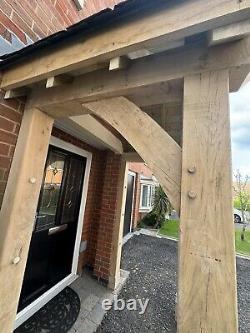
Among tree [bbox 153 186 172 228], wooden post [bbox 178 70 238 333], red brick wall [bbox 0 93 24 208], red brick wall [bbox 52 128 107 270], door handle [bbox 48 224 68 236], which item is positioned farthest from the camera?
tree [bbox 153 186 172 228]

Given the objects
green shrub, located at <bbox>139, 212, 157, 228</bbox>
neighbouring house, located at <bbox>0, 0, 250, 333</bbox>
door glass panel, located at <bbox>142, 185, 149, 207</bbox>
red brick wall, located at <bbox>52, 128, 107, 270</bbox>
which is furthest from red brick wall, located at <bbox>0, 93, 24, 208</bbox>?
green shrub, located at <bbox>139, 212, 157, 228</bbox>

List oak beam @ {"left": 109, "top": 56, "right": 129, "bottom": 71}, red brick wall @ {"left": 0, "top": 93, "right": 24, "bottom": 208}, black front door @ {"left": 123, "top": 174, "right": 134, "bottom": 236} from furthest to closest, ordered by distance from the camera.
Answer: black front door @ {"left": 123, "top": 174, "right": 134, "bottom": 236}
red brick wall @ {"left": 0, "top": 93, "right": 24, "bottom": 208}
oak beam @ {"left": 109, "top": 56, "right": 129, "bottom": 71}

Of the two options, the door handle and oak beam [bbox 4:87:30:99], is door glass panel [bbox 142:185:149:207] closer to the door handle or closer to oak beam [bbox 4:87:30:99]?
the door handle

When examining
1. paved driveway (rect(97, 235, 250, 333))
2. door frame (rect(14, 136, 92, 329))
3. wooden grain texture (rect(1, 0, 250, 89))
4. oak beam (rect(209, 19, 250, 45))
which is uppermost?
wooden grain texture (rect(1, 0, 250, 89))

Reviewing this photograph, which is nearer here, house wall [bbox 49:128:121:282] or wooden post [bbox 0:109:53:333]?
wooden post [bbox 0:109:53:333]

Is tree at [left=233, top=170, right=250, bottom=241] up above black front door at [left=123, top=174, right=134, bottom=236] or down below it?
above

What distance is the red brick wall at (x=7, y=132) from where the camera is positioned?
138cm

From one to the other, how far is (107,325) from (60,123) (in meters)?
2.93

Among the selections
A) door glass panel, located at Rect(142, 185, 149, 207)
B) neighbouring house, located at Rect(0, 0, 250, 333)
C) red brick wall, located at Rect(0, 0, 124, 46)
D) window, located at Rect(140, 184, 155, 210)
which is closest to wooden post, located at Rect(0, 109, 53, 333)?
neighbouring house, located at Rect(0, 0, 250, 333)

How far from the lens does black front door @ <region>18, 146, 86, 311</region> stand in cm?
269

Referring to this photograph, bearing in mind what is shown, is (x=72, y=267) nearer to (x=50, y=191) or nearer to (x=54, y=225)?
(x=54, y=225)

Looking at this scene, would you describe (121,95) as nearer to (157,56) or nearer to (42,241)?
(157,56)

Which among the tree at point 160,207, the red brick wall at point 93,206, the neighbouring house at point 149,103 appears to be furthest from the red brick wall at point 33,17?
the tree at point 160,207

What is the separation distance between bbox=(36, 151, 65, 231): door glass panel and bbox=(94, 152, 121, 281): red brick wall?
108cm
